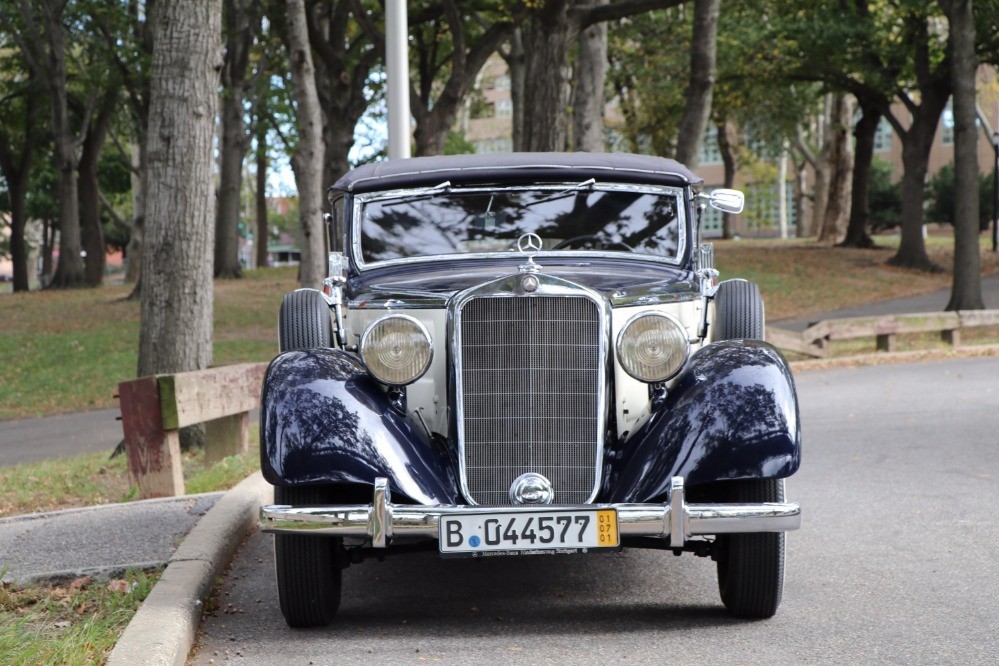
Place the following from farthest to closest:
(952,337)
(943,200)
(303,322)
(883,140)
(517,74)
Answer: (883,140), (943,200), (517,74), (952,337), (303,322)

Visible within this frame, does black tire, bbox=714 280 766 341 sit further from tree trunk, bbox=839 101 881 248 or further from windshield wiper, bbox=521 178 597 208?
tree trunk, bbox=839 101 881 248

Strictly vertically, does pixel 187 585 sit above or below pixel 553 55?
below

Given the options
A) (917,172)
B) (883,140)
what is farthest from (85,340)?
(883,140)

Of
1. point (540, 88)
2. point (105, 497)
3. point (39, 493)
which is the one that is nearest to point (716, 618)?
point (105, 497)

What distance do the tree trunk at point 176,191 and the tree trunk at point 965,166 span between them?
1520 centimetres

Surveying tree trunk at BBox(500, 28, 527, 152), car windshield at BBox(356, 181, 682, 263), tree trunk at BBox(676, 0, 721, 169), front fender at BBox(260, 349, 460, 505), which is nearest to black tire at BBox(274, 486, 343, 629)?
front fender at BBox(260, 349, 460, 505)

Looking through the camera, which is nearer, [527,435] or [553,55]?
[527,435]

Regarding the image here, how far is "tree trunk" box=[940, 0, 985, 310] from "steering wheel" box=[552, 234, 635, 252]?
53.7ft

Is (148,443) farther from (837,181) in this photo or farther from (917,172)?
(837,181)

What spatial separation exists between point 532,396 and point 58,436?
10.1 m

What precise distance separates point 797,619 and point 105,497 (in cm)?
499

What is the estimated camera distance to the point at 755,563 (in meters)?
4.64

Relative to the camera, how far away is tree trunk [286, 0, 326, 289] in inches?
583

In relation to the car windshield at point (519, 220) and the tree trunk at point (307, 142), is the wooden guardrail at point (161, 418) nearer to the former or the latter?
the car windshield at point (519, 220)
